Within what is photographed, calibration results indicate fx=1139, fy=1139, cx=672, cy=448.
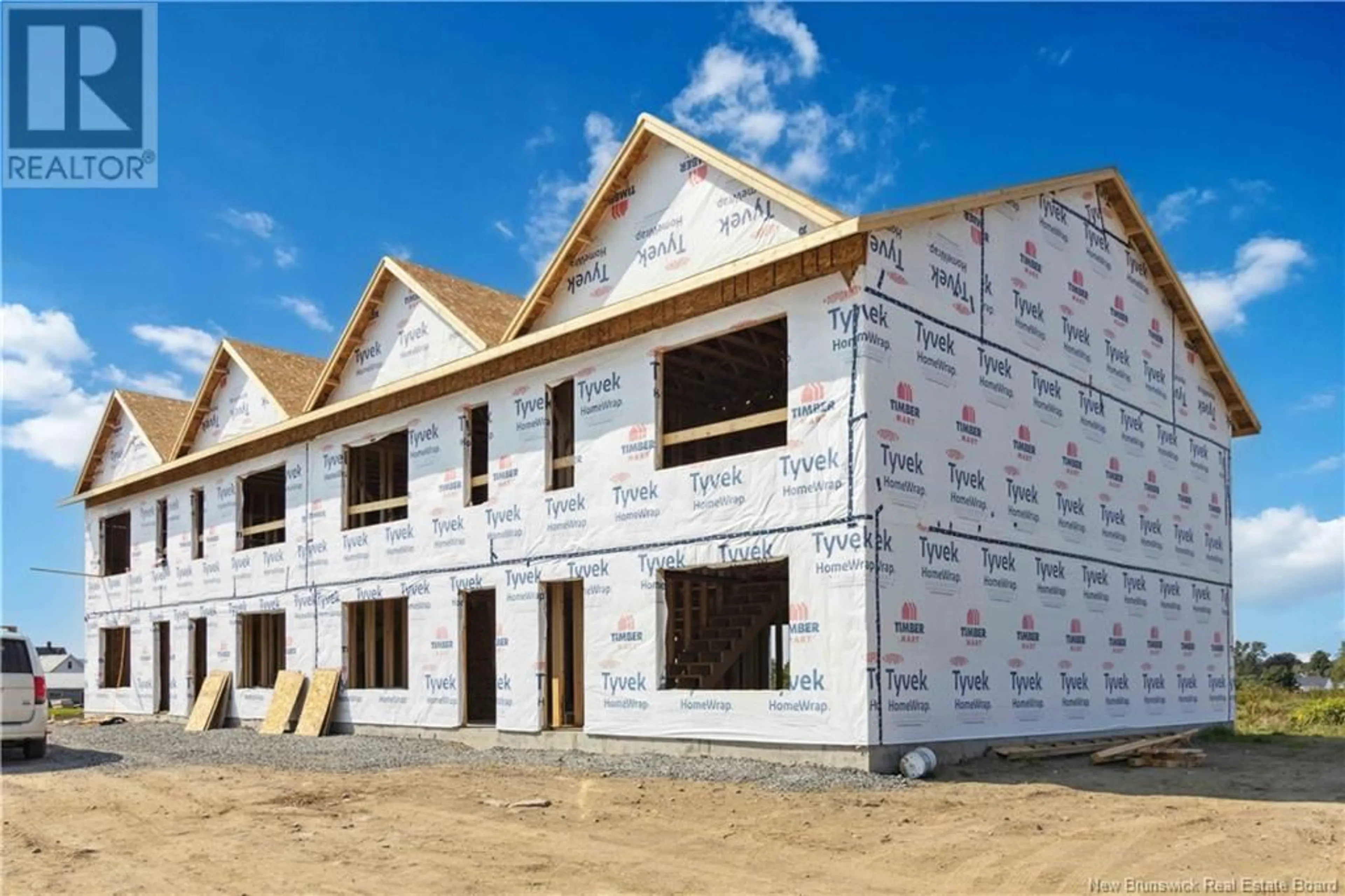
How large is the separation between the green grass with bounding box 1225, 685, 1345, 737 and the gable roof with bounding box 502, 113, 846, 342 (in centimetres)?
1329

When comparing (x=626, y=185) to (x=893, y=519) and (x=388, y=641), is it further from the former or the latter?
(x=388, y=641)

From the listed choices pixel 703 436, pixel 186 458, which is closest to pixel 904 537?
pixel 703 436

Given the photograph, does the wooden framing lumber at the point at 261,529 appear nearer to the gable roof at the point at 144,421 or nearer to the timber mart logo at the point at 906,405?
the gable roof at the point at 144,421

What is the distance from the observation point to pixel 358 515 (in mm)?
23859

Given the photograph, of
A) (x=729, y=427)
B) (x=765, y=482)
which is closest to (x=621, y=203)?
(x=729, y=427)

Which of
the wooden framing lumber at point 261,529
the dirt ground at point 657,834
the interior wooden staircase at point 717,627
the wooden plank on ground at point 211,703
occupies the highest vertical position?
the wooden framing lumber at point 261,529

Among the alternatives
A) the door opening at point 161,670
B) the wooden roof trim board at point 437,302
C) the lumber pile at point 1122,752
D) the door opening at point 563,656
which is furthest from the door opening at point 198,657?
the lumber pile at point 1122,752

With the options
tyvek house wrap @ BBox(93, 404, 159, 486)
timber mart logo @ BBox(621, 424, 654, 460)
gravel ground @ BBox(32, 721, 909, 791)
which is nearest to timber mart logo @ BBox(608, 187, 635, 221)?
timber mart logo @ BBox(621, 424, 654, 460)

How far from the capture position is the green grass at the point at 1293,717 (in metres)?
22.7

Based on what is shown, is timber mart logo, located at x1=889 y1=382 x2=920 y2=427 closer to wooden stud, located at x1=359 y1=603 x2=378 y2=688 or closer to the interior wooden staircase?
the interior wooden staircase

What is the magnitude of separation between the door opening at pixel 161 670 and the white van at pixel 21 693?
36.9ft

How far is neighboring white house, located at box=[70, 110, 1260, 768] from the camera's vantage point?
14.0 m

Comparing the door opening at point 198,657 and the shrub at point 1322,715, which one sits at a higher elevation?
the door opening at point 198,657

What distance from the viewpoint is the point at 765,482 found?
1466 cm
